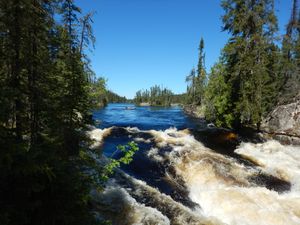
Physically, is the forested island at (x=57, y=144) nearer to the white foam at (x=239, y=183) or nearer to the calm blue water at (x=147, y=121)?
the white foam at (x=239, y=183)

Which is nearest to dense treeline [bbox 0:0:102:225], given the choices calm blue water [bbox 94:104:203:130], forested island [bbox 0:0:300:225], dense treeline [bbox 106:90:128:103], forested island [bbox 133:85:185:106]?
forested island [bbox 0:0:300:225]

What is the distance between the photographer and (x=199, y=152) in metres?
14.5

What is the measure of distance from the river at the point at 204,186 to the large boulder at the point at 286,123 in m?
1.92

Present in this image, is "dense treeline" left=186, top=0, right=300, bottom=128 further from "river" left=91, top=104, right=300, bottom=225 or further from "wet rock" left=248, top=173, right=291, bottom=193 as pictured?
"wet rock" left=248, top=173, right=291, bottom=193

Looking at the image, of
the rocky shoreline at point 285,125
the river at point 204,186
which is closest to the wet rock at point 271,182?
the river at point 204,186

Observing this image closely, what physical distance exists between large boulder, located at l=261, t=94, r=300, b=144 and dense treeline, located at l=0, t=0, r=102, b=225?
55.8 feet

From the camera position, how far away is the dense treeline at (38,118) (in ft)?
11.8

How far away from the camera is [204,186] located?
10.9m

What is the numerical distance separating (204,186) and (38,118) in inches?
307

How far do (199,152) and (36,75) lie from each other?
1084cm

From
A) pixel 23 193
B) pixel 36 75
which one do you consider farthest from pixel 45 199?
pixel 36 75

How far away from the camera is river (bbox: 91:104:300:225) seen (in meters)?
8.04

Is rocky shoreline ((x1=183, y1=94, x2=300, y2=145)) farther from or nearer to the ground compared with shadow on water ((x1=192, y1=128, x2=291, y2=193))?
farther from the ground

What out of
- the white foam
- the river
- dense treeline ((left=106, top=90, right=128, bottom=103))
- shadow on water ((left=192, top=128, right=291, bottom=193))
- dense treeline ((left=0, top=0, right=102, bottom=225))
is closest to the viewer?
dense treeline ((left=0, top=0, right=102, bottom=225))
